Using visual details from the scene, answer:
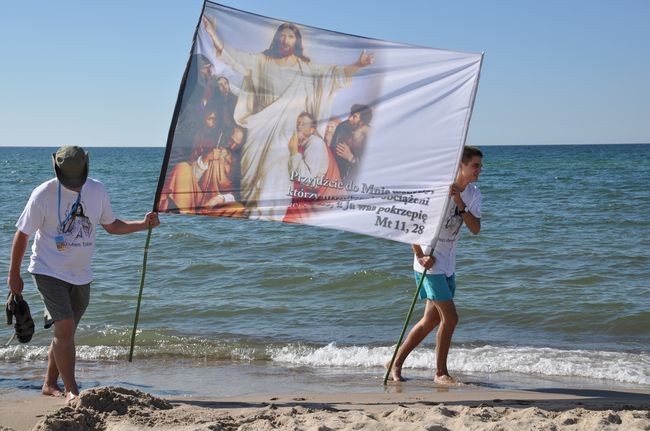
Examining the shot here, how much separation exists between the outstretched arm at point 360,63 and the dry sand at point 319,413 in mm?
2252

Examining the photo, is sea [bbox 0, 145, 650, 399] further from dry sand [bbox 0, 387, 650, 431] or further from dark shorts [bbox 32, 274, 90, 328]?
dark shorts [bbox 32, 274, 90, 328]

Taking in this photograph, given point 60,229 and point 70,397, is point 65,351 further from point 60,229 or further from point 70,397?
point 60,229

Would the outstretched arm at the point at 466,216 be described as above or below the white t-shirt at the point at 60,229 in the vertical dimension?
above

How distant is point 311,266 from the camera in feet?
41.1

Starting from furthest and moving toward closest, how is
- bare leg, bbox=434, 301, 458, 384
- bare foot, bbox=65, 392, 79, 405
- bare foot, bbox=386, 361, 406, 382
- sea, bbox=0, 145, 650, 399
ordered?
1. sea, bbox=0, 145, 650, 399
2. bare foot, bbox=386, 361, 406, 382
3. bare leg, bbox=434, 301, 458, 384
4. bare foot, bbox=65, 392, 79, 405

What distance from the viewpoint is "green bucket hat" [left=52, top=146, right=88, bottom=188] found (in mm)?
5219

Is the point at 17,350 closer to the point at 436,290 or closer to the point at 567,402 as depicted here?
the point at 436,290

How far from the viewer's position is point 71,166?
5.22 meters

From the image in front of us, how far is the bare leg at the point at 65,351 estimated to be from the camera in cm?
536

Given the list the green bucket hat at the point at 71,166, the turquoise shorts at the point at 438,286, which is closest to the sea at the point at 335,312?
the turquoise shorts at the point at 438,286

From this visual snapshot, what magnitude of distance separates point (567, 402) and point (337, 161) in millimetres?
2274

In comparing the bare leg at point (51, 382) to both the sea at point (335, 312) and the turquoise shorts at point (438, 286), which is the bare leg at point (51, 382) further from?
the turquoise shorts at point (438, 286)

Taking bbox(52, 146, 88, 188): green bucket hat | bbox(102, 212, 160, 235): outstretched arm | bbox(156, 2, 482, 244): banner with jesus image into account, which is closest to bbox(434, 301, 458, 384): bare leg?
bbox(156, 2, 482, 244): banner with jesus image

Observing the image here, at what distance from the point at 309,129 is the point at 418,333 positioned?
179 cm
